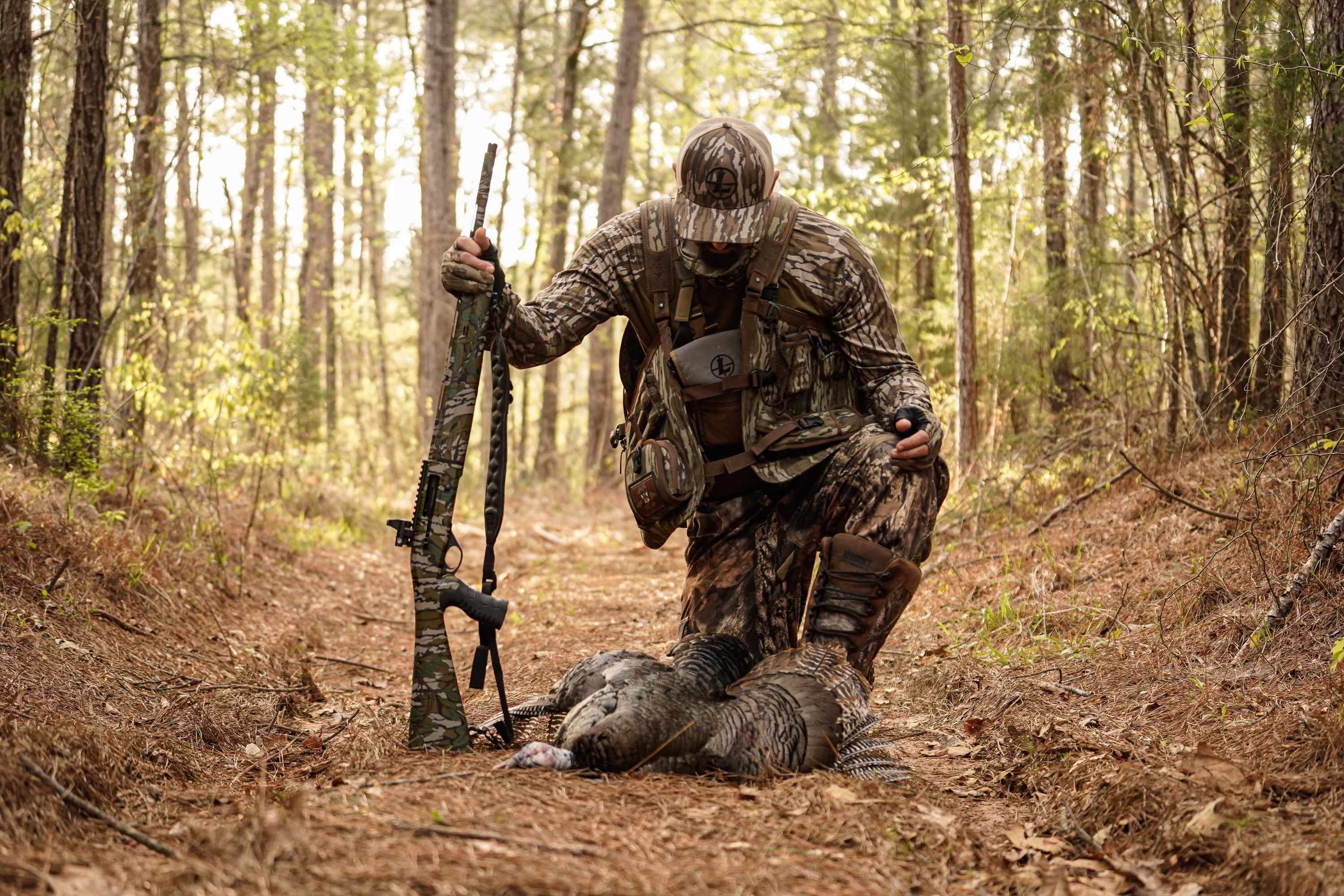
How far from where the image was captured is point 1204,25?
6.30m

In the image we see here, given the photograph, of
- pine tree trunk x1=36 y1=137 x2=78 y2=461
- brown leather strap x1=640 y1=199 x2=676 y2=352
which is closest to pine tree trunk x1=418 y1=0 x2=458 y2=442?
pine tree trunk x1=36 y1=137 x2=78 y2=461

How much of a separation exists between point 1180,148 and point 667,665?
491 centimetres

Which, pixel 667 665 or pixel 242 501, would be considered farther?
pixel 242 501

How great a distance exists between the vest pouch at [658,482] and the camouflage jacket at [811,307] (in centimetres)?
34

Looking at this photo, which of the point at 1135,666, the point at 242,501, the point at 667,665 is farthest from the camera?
the point at 242,501

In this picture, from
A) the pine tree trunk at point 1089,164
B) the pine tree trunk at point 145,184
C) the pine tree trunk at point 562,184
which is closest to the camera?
the pine tree trunk at point 1089,164

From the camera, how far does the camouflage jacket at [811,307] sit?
13.8 feet

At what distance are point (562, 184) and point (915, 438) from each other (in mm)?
16788

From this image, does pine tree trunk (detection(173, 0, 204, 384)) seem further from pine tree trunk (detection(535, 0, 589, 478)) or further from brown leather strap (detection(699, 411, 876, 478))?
pine tree trunk (detection(535, 0, 589, 478))

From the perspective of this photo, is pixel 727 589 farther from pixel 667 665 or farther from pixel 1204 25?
pixel 1204 25

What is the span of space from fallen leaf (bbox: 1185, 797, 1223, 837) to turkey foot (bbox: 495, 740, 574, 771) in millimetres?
1716

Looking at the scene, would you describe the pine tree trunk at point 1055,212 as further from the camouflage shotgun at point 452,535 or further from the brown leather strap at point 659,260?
Result: the camouflage shotgun at point 452,535

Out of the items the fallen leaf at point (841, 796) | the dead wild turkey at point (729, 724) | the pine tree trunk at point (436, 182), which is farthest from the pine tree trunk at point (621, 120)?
the fallen leaf at point (841, 796)

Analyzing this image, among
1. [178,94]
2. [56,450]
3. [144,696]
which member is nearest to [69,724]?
[144,696]
